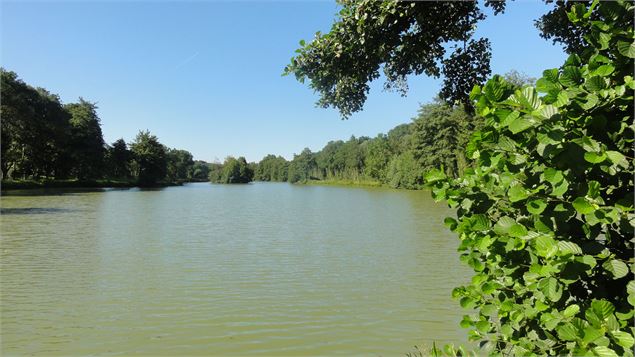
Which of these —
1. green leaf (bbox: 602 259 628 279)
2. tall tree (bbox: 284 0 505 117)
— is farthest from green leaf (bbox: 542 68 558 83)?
tall tree (bbox: 284 0 505 117)

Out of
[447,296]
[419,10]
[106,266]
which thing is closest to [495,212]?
[419,10]

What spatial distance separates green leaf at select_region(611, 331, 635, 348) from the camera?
162cm

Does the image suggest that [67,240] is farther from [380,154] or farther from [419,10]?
[380,154]

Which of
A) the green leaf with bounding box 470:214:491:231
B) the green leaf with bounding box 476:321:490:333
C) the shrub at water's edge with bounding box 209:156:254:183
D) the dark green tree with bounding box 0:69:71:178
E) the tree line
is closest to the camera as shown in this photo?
the green leaf with bounding box 470:214:491:231

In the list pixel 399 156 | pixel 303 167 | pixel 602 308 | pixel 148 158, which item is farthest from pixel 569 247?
pixel 303 167

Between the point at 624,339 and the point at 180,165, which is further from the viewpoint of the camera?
the point at 180,165

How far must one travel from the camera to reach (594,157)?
1.66 m

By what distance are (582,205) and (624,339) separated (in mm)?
536

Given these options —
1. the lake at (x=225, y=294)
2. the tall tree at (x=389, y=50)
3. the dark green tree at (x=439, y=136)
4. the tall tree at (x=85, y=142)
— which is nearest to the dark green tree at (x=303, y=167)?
the dark green tree at (x=439, y=136)

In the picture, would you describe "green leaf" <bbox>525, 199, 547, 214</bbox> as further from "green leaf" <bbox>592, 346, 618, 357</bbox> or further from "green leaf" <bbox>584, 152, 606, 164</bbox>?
"green leaf" <bbox>592, 346, 618, 357</bbox>

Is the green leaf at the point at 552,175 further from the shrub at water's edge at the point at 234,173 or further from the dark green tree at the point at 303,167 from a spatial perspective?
the dark green tree at the point at 303,167

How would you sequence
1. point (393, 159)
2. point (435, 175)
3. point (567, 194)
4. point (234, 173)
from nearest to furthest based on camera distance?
point (567, 194) → point (435, 175) → point (393, 159) → point (234, 173)

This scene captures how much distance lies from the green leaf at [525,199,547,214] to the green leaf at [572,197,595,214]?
12 cm

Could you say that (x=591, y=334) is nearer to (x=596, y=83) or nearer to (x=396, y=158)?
(x=596, y=83)
